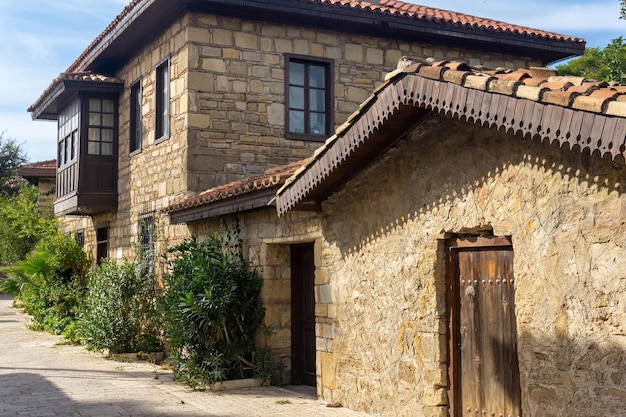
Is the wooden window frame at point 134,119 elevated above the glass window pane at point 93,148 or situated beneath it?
elevated above

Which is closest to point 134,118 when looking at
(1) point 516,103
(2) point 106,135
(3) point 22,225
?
(2) point 106,135

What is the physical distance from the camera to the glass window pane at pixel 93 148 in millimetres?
15500

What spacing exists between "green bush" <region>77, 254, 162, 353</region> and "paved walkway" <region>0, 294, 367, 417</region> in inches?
16.9

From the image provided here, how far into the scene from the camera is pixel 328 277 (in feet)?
27.2

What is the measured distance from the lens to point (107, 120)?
1563 centimetres

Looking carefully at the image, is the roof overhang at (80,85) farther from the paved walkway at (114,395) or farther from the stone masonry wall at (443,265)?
the stone masonry wall at (443,265)

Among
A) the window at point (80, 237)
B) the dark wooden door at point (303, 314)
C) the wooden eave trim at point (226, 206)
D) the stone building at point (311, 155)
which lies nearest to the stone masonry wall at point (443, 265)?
the stone building at point (311, 155)

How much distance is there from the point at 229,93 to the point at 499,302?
7267 mm

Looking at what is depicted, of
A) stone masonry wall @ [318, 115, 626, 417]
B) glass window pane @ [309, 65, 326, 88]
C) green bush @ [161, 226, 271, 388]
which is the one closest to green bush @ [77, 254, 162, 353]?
green bush @ [161, 226, 271, 388]

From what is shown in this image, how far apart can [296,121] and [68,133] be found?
6375mm

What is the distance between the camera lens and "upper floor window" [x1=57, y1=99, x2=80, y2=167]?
15883 millimetres

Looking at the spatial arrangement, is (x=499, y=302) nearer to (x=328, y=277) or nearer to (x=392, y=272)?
(x=392, y=272)

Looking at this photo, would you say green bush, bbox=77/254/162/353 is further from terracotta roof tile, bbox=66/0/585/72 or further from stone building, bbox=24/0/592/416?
terracotta roof tile, bbox=66/0/585/72

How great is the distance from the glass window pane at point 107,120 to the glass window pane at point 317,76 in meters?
5.04
